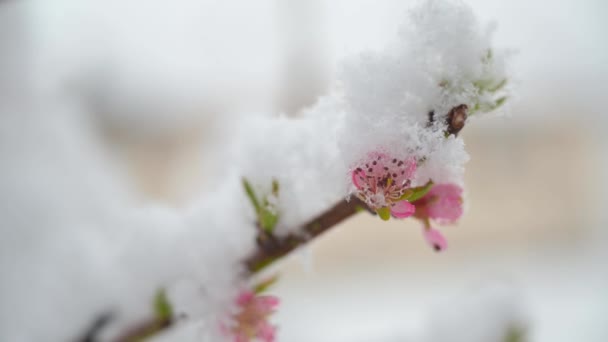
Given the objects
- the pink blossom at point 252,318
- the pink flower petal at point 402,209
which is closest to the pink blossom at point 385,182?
the pink flower petal at point 402,209

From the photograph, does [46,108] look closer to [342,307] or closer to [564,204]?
[342,307]

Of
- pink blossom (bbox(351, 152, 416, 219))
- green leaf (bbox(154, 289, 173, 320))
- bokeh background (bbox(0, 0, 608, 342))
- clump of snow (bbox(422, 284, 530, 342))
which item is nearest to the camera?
pink blossom (bbox(351, 152, 416, 219))

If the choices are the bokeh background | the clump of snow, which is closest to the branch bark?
the clump of snow

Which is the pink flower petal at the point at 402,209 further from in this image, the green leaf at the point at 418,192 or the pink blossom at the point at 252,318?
the pink blossom at the point at 252,318

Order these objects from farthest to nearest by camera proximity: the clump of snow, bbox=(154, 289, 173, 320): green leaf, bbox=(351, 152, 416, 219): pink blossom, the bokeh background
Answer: the bokeh background
the clump of snow
bbox=(154, 289, 173, 320): green leaf
bbox=(351, 152, 416, 219): pink blossom

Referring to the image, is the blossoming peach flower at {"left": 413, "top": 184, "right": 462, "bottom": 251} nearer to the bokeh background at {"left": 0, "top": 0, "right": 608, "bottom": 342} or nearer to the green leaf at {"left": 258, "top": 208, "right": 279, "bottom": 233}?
the green leaf at {"left": 258, "top": 208, "right": 279, "bottom": 233}

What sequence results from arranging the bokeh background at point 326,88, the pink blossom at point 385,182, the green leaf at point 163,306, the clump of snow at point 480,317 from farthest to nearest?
the bokeh background at point 326,88 < the clump of snow at point 480,317 < the green leaf at point 163,306 < the pink blossom at point 385,182

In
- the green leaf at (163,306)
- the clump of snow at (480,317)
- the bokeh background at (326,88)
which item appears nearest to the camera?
the green leaf at (163,306)
